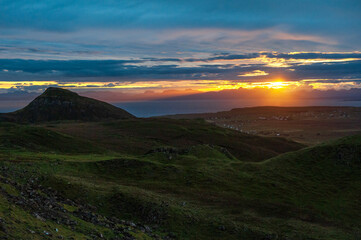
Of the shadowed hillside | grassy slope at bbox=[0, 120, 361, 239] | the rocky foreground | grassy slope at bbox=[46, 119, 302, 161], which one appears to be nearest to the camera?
the rocky foreground

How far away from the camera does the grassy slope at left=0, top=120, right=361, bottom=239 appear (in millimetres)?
22969

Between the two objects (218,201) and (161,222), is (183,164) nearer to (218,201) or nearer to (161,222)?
(218,201)

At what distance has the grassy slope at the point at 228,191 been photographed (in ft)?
75.4

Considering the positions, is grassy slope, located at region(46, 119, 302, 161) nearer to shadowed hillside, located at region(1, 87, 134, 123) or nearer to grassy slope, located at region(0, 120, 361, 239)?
grassy slope, located at region(0, 120, 361, 239)

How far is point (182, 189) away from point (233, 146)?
52562mm

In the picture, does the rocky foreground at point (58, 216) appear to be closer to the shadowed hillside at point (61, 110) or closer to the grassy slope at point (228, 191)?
the grassy slope at point (228, 191)

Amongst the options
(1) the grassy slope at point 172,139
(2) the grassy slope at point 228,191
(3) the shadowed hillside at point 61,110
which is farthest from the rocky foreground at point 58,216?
(3) the shadowed hillside at point 61,110

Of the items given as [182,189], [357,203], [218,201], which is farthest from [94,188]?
[357,203]

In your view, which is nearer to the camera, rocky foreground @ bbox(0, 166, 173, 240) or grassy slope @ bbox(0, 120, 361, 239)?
rocky foreground @ bbox(0, 166, 173, 240)

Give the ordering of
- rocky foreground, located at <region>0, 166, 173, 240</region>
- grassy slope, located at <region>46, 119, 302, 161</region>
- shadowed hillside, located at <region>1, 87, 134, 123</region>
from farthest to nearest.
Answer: shadowed hillside, located at <region>1, 87, 134, 123</region> → grassy slope, located at <region>46, 119, 302, 161</region> → rocky foreground, located at <region>0, 166, 173, 240</region>

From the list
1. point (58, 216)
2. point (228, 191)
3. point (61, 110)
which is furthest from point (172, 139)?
point (61, 110)

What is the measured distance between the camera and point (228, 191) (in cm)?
3061

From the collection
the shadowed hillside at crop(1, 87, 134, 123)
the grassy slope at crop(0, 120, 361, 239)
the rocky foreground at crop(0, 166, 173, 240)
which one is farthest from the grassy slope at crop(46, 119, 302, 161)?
the rocky foreground at crop(0, 166, 173, 240)

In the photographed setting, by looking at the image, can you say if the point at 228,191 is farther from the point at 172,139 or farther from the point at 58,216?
the point at 172,139
